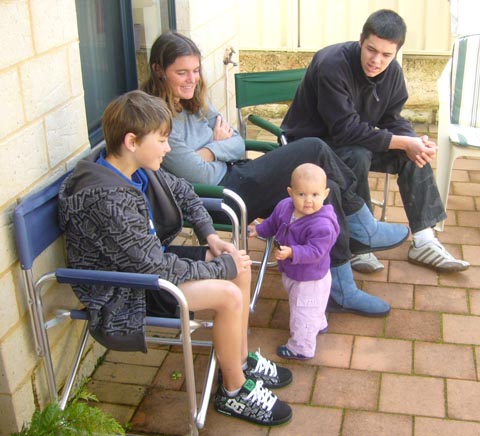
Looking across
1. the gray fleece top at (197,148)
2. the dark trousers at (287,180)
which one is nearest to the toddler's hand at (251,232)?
the dark trousers at (287,180)

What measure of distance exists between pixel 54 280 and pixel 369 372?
52.1 inches

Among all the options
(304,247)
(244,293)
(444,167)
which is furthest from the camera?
(444,167)

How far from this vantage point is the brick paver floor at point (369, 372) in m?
2.65

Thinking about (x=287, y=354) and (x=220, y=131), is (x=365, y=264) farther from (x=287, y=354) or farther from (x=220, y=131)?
(x=220, y=131)

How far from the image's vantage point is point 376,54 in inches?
133

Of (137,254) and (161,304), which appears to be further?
(161,304)

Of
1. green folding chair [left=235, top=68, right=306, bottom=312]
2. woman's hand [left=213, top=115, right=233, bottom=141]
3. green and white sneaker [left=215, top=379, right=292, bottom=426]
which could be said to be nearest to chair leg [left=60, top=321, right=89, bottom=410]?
green and white sneaker [left=215, top=379, right=292, bottom=426]

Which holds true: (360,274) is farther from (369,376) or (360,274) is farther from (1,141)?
Answer: (1,141)

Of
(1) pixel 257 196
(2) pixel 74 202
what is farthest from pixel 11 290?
(1) pixel 257 196

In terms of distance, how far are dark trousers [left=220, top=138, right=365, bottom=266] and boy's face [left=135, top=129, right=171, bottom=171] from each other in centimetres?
85

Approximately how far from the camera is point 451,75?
424cm

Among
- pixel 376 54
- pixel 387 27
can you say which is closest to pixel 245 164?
pixel 376 54

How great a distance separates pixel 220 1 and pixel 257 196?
1.76 metres

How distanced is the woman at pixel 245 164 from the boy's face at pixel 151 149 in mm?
595
